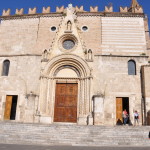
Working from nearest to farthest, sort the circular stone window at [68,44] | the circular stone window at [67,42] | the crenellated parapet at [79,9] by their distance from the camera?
1. the circular stone window at [67,42]
2. the circular stone window at [68,44]
3. the crenellated parapet at [79,9]

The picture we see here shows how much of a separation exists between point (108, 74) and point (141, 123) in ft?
16.5

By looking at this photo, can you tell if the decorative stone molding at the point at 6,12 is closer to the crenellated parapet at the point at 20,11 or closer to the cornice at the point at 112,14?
the crenellated parapet at the point at 20,11

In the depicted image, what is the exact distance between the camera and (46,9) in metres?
21.0

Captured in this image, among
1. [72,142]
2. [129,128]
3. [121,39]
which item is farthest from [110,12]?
[72,142]

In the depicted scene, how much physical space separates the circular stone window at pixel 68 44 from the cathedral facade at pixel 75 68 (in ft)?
0.19

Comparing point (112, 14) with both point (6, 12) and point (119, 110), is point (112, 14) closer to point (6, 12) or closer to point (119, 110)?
point (119, 110)

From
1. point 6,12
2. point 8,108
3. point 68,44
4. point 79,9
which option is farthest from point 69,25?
point 8,108

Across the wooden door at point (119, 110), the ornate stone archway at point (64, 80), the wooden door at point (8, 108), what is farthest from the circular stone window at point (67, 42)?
the wooden door at point (8, 108)

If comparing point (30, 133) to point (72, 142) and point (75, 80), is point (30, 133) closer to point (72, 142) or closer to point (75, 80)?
point (72, 142)

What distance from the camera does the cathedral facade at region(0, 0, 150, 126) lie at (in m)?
16.5

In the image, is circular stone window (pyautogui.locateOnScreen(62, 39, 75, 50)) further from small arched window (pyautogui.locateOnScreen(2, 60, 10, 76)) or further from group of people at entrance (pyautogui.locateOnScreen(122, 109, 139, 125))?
group of people at entrance (pyautogui.locateOnScreen(122, 109, 139, 125))

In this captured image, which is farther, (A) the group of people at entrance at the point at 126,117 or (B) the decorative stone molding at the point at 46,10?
(B) the decorative stone molding at the point at 46,10

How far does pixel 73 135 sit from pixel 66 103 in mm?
6313

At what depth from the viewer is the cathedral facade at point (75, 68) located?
1655cm
